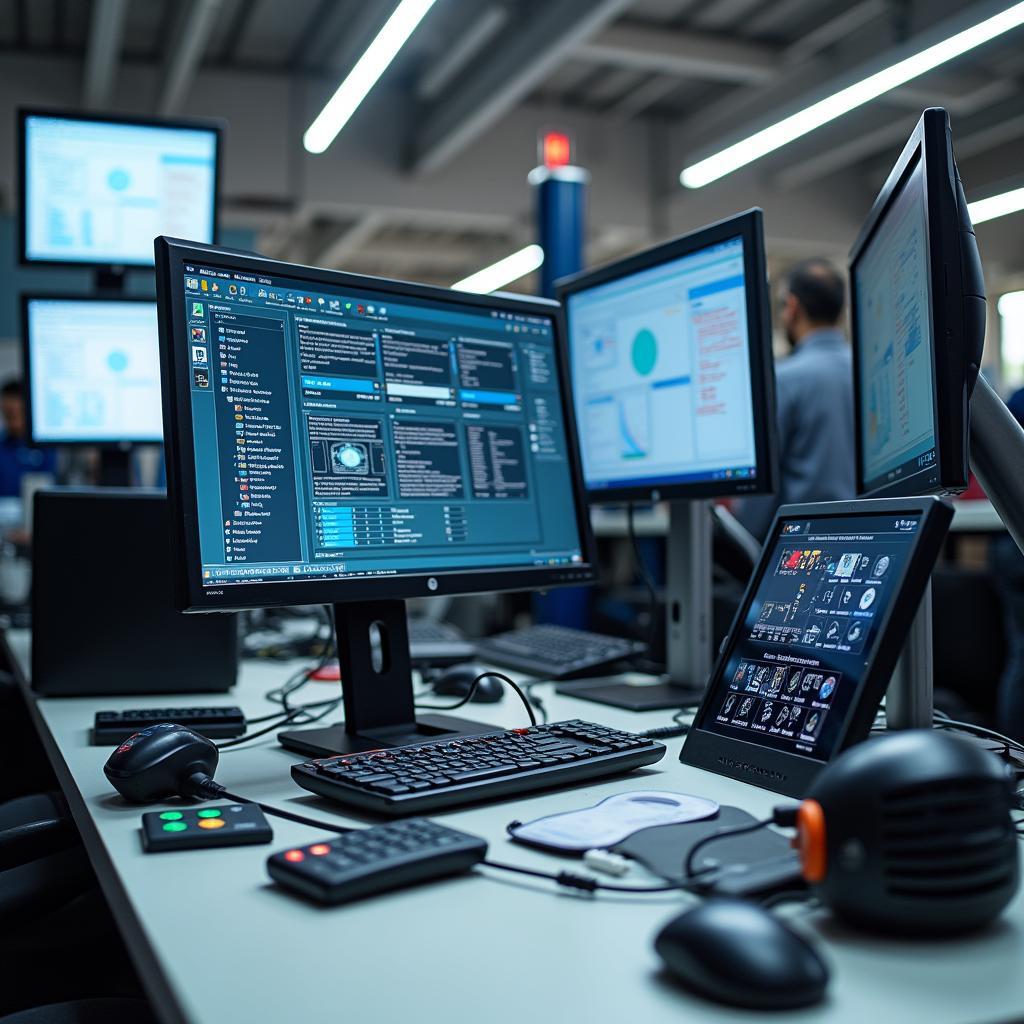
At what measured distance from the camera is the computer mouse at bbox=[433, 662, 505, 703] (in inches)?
52.3

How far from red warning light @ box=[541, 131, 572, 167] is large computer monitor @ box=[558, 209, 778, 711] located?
4131 mm

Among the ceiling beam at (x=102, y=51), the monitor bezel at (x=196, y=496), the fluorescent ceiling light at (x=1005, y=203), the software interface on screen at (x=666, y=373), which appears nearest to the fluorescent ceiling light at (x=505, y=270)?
the ceiling beam at (x=102, y=51)

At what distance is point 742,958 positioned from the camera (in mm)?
490

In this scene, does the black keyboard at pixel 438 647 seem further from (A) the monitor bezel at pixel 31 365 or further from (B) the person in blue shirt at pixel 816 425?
(B) the person in blue shirt at pixel 816 425

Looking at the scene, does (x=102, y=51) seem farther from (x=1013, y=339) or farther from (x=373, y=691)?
(x=1013, y=339)

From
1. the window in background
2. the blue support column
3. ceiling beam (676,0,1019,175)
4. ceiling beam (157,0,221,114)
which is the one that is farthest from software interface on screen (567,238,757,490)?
the window in background

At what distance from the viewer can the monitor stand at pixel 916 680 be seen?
978 mm

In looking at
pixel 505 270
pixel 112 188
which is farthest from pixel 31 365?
pixel 505 270

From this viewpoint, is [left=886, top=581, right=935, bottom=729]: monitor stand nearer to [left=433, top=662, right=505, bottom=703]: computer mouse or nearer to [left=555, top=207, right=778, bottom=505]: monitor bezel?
[left=555, top=207, right=778, bottom=505]: monitor bezel

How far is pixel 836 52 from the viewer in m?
6.01

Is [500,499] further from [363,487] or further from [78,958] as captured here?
[78,958]

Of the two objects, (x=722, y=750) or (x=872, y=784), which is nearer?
(x=872, y=784)

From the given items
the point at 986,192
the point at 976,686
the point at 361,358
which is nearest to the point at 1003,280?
the point at 986,192

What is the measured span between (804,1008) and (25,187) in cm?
190
